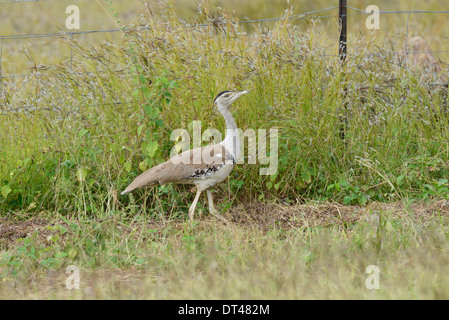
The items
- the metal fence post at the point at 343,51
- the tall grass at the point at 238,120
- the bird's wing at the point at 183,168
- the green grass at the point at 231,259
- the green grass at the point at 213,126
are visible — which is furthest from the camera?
the metal fence post at the point at 343,51

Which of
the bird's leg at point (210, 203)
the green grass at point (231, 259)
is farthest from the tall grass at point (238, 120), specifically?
the green grass at point (231, 259)

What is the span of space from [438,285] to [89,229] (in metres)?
2.95

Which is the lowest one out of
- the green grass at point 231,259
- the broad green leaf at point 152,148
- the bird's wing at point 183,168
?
the green grass at point 231,259

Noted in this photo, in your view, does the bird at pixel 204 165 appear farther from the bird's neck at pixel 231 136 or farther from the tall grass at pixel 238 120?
the tall grass at pixel 238 120

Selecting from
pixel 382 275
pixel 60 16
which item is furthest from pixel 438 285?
pixel 60 16

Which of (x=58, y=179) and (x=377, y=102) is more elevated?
(x=377, y=102)

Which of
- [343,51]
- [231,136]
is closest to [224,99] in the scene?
[231,136]

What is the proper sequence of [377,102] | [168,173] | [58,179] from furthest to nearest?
[377,102] → [58,179] → [168,173]

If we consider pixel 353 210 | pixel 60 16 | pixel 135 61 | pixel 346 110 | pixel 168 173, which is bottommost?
pixel 353 210

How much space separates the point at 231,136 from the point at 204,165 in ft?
1.31

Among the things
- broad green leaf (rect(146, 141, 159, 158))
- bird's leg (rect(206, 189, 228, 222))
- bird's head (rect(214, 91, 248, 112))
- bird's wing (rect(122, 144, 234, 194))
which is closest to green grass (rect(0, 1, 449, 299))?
broad green leaf (rect(146, 141, 159, 158))

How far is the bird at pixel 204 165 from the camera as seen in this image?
5.66 metres

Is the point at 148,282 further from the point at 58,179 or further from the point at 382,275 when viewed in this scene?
the point at 58,179

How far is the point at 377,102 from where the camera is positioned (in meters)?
6.48
